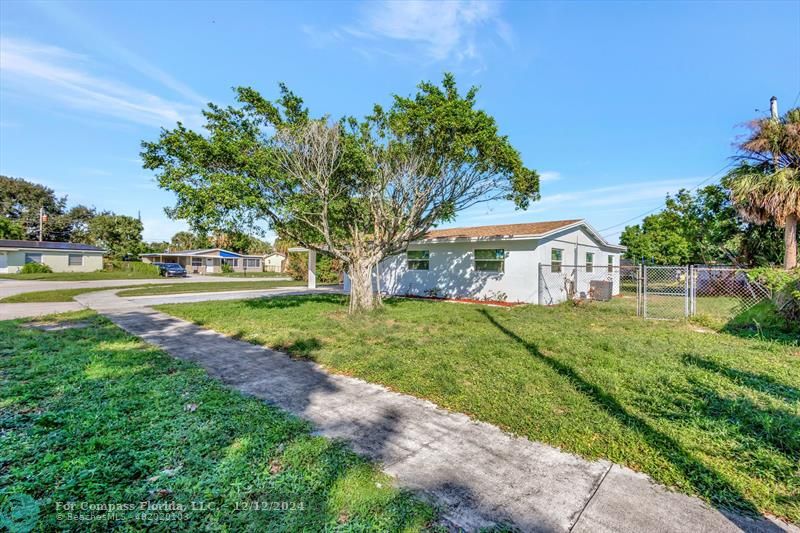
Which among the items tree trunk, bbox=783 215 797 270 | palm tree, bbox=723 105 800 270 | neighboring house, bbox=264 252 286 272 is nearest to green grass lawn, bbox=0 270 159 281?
neighboring house, bbox=264 252 286 272

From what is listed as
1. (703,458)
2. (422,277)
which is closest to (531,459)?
(703,458)

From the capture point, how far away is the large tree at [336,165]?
8.53 meters

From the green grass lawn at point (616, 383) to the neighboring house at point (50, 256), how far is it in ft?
113

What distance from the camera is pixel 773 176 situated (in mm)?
9328

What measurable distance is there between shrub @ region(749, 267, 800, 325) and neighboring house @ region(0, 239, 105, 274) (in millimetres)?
44807

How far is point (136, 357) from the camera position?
5344 mm

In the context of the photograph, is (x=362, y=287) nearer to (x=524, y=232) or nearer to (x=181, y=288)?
(x=524, y=232)

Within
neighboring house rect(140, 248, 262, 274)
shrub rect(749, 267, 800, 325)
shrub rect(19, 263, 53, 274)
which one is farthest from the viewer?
neighboring house rect(140, 248, 262, 274)

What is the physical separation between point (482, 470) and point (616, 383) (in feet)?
8.63

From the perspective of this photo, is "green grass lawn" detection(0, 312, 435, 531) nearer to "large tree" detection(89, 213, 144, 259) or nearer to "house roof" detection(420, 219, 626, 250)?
"house roof" detection(420, 219, 626, 250)

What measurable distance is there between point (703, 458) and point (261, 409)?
387 centimetres

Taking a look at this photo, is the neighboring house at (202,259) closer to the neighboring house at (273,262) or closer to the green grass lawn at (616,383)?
the neighboring house at (273,262)

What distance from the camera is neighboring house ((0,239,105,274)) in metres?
28.6

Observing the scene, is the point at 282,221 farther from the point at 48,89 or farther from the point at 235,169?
the point at 48,89
